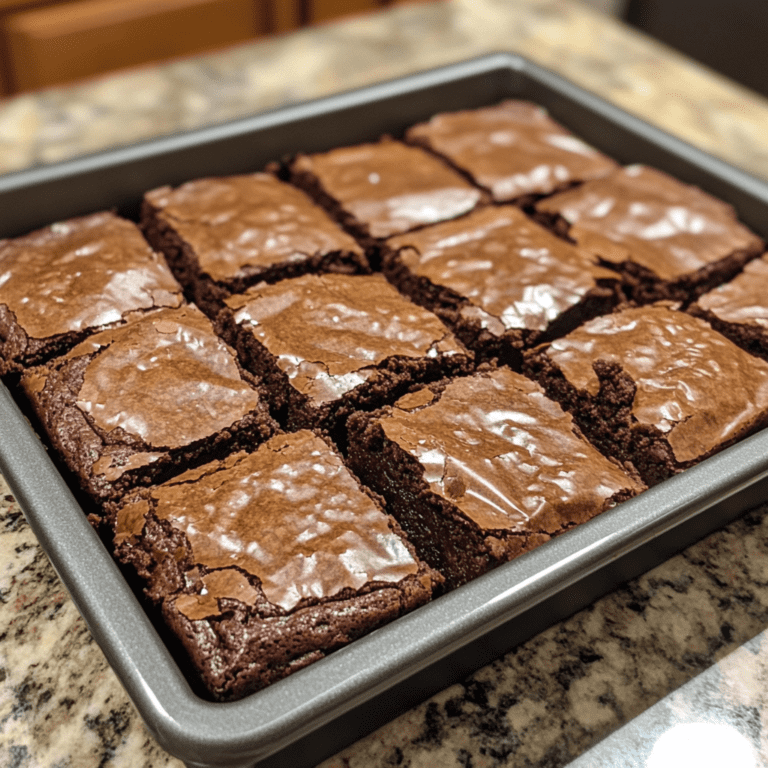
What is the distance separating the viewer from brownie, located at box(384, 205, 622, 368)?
4.74 feet

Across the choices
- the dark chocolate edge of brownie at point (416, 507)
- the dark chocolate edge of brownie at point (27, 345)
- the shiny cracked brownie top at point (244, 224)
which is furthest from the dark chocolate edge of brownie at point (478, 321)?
the dark chocolate edge of brownie at point (27, 345)

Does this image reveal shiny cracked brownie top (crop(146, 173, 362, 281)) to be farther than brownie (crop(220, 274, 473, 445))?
Yes

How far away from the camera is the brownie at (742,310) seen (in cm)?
147

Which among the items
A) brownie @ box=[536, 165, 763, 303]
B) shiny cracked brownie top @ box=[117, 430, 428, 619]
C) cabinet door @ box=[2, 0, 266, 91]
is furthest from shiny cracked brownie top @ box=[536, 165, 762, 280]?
cabinet door @ box=[2, 0, 266, 91]

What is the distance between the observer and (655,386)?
1.31 m

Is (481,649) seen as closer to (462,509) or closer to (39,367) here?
(462,509)

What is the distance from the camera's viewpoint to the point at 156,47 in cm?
291

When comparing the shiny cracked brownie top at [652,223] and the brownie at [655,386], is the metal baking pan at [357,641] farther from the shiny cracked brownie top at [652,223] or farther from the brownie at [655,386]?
the shiny cracked brownie top at [652,223]

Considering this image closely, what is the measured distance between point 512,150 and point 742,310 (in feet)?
2.17

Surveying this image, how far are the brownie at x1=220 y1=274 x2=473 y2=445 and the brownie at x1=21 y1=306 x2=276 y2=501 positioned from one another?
0.06 meters

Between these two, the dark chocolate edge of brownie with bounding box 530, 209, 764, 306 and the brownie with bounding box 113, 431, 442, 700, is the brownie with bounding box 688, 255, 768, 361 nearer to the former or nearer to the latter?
the dark chocolate edge of brownie with bounding box 530, 209, 764, 306

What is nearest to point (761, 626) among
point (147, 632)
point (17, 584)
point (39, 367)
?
point (147, 632)

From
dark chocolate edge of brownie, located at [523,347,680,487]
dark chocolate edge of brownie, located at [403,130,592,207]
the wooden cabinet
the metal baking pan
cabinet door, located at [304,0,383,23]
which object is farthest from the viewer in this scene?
cabinet door, located at [304,0,383,23]

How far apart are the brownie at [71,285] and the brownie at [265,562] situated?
38 centimetres
